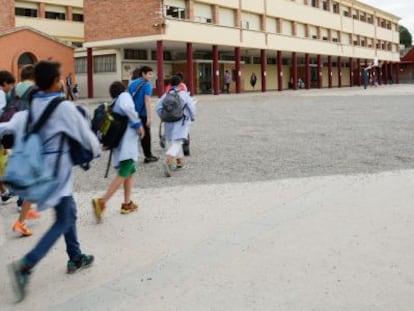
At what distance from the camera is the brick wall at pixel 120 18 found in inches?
1233

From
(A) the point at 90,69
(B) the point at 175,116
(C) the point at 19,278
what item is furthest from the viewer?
(A) the point at 90,69

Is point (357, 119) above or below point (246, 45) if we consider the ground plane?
below

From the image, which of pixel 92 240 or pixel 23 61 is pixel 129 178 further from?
pixel 23 61

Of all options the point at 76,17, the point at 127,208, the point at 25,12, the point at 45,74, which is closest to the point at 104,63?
the point at 25,12

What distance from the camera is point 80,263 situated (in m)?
4.12

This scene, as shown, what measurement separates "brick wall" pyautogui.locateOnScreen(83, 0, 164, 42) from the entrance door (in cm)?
793

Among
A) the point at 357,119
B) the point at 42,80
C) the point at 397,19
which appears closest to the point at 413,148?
the point at 357,119

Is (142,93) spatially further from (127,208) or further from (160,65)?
(160,65)

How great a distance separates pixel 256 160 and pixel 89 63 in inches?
1142

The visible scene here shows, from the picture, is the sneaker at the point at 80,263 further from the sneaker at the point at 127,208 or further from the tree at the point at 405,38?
the tree at the point at 405,38

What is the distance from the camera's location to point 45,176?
3.70m

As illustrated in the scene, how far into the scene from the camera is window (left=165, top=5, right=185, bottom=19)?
3259 cm

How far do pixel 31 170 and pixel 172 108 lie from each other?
181 inches

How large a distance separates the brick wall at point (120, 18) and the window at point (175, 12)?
57.2 inches
